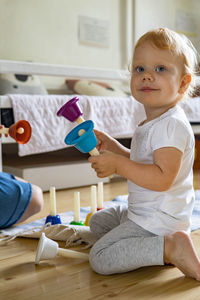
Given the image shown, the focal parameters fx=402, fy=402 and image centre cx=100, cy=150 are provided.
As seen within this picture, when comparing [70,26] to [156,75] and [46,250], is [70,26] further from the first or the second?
[46,250]

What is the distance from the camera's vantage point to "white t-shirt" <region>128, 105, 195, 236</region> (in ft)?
2.81

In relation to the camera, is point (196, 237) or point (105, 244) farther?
point (196, 237)

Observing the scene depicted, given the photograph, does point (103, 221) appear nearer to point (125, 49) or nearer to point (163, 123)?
point (163, 123)

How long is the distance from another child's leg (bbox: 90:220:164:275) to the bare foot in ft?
0.06

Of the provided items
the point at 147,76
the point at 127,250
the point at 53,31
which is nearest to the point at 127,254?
the point at 127,250

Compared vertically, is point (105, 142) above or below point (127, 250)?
above

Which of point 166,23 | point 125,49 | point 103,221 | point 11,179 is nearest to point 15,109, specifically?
point 11,179

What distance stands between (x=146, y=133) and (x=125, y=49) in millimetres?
2350

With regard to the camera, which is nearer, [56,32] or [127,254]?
[127,254]

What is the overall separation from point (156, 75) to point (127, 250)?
0.38 m

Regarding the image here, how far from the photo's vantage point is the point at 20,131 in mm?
1020

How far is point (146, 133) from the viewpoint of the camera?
906 mm

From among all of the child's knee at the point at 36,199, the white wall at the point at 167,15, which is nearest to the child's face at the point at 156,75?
the child's knee at the point at 36,199

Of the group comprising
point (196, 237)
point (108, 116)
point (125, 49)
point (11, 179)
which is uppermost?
point (125, 49)
